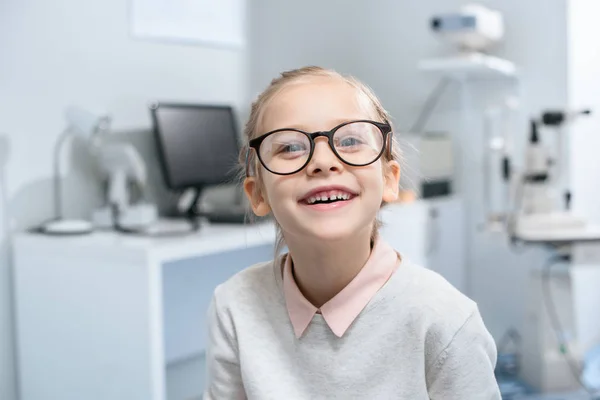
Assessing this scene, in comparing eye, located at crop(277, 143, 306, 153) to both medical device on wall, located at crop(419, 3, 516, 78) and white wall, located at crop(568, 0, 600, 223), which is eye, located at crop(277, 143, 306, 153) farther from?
white wall, located at crop(568, 0, 600, 223)

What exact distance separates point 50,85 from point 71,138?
0.18 metres

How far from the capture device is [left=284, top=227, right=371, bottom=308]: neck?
37.6 inches

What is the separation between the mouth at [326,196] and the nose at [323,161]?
0.9 inches

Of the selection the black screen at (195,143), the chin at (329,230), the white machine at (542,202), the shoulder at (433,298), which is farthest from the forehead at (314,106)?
the white machine at (542,202)

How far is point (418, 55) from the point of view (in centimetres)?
329

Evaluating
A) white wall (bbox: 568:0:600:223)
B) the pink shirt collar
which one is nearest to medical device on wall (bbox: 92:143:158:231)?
the pink shirt collar

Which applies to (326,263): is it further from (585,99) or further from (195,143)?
(585,99)

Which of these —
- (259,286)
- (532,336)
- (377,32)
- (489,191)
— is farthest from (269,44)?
(259,286)

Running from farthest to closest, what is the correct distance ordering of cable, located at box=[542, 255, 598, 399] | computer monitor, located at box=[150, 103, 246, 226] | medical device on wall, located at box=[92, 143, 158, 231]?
cable, located at box=[542, 255, 598, 399], computer monitor, located at box=[150, 103, 246, 226], medical device on wall, located at box=[92, 143, 158, 231]

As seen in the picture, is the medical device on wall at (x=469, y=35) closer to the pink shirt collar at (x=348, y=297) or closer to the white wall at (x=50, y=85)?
the white wall at (x=50, y=85)

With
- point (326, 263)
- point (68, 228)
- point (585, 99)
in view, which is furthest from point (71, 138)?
point (585, 99)

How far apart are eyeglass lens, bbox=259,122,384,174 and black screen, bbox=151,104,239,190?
144 centimetres

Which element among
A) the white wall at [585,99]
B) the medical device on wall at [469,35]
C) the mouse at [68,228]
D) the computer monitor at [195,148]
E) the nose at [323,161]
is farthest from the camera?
the white wall at [585,99]

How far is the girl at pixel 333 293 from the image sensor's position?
2.90ft
